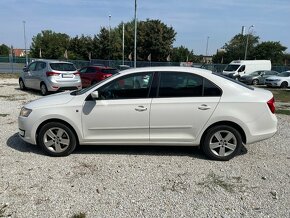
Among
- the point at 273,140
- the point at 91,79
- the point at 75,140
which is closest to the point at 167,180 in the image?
the point at 75,140

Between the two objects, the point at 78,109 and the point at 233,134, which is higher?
the point at 78,109

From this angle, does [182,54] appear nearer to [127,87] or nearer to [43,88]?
[43,88]

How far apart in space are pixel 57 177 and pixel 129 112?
154cm

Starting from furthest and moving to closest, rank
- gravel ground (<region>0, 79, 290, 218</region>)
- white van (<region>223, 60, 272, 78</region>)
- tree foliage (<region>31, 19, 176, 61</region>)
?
tree foliage (<region>31, 19, 176, 61</region>) → white van (<region>223, 60, 272, 78</region>) → gravel ground (<region>0, 79, 290, 218</region>)

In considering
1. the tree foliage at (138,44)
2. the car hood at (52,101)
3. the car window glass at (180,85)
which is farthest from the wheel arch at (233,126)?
the tree foliage at (138,44)

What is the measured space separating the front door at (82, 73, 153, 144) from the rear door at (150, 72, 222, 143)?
187 millimetres

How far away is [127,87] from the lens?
17.2 ft

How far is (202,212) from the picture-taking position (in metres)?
3.57

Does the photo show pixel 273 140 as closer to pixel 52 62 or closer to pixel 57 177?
pixel 57 177

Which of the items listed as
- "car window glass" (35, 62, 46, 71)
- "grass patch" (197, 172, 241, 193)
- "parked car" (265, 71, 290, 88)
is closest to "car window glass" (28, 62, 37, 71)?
"car window glass" (35, 62, 46, 71)

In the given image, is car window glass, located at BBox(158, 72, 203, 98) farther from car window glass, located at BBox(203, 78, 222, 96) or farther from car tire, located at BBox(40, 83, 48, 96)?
car tire, located at BBox(40, 83, 48, 96)

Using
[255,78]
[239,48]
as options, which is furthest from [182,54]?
[255,78]

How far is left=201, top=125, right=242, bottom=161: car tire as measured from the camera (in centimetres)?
517

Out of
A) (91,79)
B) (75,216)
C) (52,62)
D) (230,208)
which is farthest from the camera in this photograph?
(91,79)
